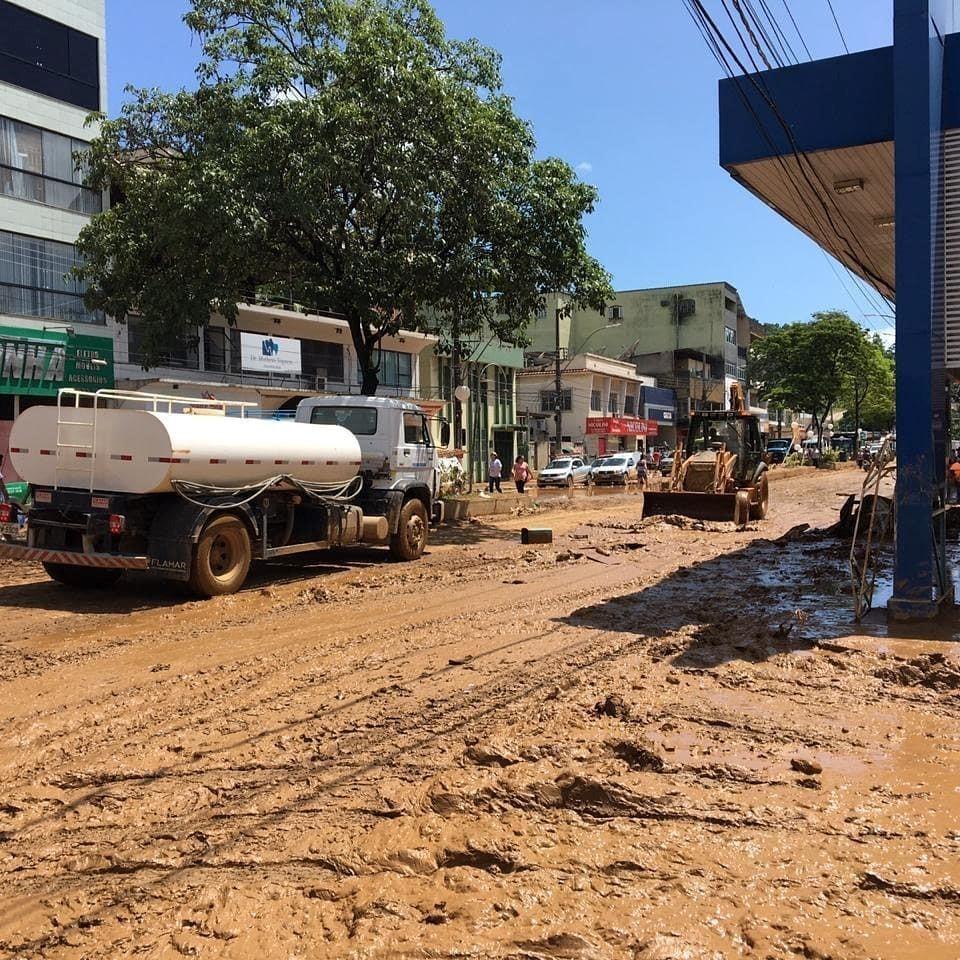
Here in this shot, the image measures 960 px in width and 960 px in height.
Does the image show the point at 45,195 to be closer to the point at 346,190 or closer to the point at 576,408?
the point at 346,190

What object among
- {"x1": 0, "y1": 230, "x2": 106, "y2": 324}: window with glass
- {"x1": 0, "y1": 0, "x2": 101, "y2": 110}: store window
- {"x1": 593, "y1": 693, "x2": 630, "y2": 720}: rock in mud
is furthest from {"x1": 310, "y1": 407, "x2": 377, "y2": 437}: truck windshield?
{"x1": 0, "y1": 0, "x2": 101, "y2": 110}: store window

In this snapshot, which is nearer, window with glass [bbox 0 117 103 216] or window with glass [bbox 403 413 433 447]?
window with glass [bbox 403 413 433 447]

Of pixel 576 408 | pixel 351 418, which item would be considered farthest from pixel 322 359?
pixel 576 408

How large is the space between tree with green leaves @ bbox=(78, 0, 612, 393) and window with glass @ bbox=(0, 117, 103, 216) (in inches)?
221

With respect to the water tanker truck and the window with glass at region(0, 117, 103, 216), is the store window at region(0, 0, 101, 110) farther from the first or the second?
the water tanker truck

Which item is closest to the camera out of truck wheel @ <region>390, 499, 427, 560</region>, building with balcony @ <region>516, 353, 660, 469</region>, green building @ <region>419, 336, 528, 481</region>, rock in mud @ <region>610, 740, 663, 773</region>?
rock in mud @ <region>610, 740, 663, 773</region>

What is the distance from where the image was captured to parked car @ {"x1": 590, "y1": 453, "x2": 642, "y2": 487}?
39.4 m

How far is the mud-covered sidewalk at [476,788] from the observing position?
3457 millimetres

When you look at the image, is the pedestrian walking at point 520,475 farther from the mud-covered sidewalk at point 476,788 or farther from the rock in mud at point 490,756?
the rock in mud at point 490,756

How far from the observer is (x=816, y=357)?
5562cm

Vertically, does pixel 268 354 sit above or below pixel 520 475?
above

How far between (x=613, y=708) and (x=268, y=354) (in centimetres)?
2847

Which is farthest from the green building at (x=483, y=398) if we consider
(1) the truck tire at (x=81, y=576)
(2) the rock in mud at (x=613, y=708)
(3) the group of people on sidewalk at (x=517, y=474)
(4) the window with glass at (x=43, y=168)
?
(2) the rock in mud at (x=613, y=708)

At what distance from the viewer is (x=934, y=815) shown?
4469mm
